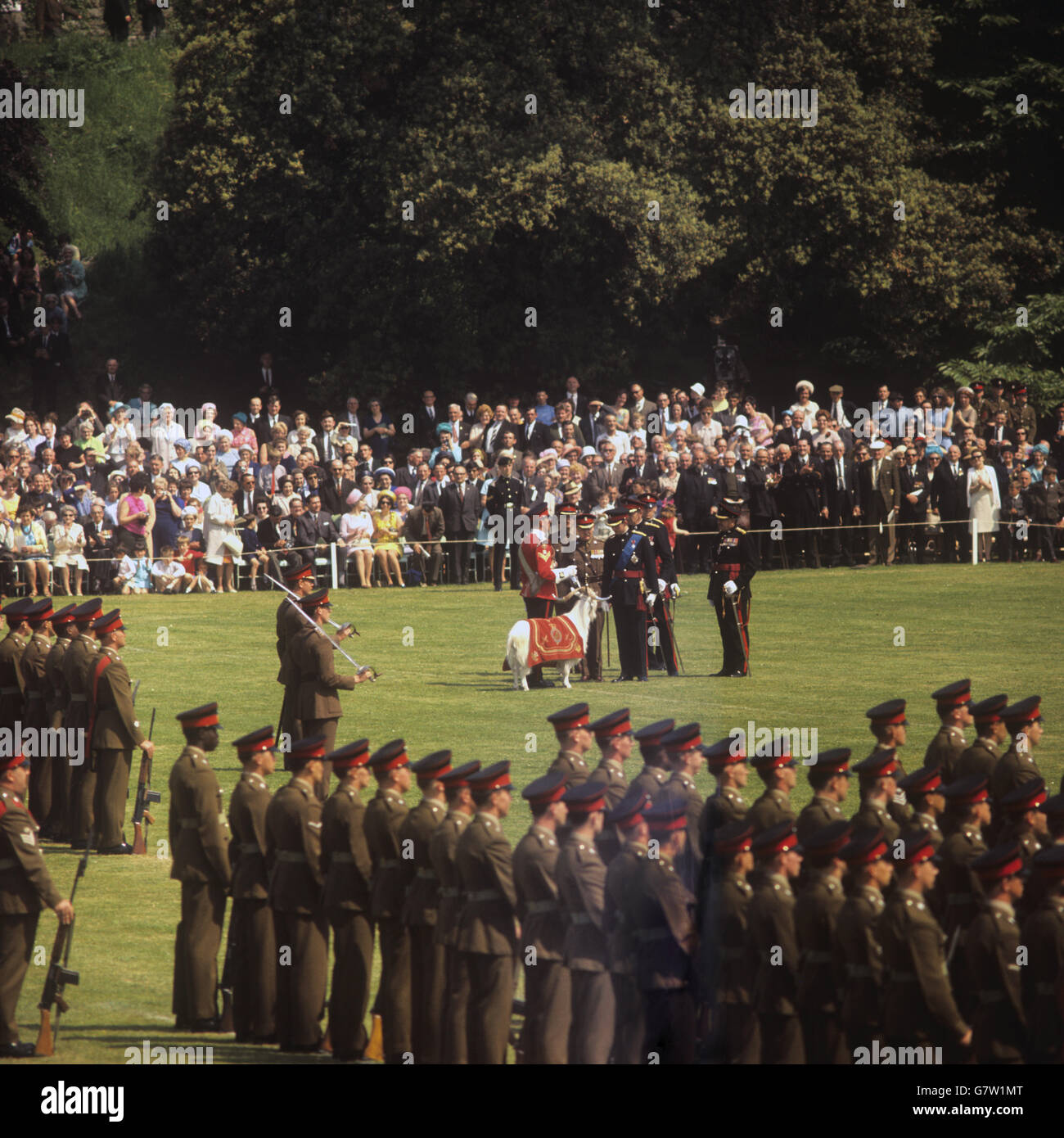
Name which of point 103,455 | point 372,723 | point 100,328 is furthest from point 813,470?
point 100,328

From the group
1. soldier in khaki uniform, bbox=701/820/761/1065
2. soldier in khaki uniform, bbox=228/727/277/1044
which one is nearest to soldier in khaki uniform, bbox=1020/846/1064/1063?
soldier in khaki uniform, bbox=701/820/761/1065

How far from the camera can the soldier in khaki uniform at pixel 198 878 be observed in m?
11.5

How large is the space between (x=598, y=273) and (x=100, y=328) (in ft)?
37.6

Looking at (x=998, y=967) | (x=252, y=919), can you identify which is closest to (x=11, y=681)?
(x=252, y=919)

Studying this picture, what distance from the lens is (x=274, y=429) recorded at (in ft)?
104

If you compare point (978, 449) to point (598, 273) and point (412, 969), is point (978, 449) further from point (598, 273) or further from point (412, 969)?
point (412, 969)

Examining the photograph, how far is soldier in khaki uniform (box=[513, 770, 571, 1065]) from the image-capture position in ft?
32.5

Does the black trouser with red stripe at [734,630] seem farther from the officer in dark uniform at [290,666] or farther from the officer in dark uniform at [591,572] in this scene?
the officer in dark uniform at [290,666]

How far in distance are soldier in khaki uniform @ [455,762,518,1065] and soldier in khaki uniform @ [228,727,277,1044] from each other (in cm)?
168

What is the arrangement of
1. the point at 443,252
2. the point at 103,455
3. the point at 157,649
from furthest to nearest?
the point at 443,252
the point at 103,455
the point at 157,649

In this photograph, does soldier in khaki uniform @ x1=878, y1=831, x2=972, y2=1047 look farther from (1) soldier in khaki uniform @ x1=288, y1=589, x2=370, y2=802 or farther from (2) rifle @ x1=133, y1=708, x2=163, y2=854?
(2) rifle @ x1=133, y1=708, x2=163, y2=854

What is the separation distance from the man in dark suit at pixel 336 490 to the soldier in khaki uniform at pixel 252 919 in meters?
19.1

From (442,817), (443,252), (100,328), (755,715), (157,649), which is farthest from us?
(100,328)
